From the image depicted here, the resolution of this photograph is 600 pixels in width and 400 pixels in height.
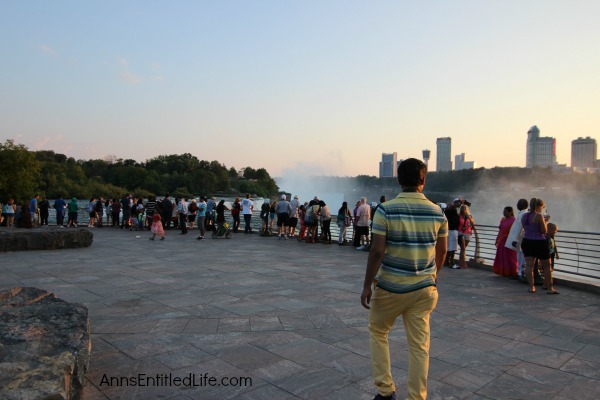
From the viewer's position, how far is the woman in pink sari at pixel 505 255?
28.6ft

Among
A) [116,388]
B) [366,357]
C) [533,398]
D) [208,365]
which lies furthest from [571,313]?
[116,388]

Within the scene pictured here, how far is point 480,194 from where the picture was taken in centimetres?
9069

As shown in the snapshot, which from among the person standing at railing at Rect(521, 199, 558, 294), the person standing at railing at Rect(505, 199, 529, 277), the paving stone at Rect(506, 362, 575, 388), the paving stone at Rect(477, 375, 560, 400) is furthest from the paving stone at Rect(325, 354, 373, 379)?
the person standing at railing at Rect(505, 199, 529, 277)

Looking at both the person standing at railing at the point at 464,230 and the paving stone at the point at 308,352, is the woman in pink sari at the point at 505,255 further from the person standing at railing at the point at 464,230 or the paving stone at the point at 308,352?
the paving stone at the point at 308,352

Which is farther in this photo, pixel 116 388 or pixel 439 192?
pixel 439 192

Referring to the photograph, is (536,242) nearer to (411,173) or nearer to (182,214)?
(411,173)

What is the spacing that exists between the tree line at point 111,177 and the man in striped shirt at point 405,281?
36.4m

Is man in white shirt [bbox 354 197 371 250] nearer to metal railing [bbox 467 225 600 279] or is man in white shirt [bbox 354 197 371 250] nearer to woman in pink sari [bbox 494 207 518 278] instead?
metal railing [bbox 467 225 600 279]

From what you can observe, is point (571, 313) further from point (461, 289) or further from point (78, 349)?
point (78, 349)

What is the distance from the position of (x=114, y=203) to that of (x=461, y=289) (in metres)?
18.0

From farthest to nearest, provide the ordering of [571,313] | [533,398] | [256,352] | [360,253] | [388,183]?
[388,183] < [360,253] < [571,313] < [256,352] < [533,398]

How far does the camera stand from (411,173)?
304cm

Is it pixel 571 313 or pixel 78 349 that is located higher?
pixel 78 349

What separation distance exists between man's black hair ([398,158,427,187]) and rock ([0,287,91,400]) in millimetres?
2608
